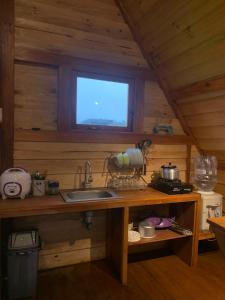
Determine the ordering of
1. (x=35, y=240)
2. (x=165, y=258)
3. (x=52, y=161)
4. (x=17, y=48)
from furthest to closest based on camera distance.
Result: 1. (x=165, y=258)
2. (x=52, y=161)
3. (x=17, y=48)
4. (x=35, y=240)

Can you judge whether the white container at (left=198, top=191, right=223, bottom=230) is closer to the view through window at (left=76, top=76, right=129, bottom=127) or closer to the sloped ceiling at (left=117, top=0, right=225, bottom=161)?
the sloped ceiling at (left=117, top=0, right=225, bottom=161)

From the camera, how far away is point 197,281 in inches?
82.1

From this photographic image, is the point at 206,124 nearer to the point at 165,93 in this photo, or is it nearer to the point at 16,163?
the point at 165,93

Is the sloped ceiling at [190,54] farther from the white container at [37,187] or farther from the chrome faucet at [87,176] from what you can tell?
the white container at [37,187]

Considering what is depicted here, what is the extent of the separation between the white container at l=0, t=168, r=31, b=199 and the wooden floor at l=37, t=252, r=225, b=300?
2.65 feet

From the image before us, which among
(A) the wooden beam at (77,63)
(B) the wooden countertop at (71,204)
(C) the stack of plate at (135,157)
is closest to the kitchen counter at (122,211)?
(B) the wooden countertop at (71,204)

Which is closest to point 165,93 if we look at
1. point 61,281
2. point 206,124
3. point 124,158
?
point 206,124

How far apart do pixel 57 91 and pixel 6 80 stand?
434mm

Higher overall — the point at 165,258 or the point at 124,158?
the point at 124,158

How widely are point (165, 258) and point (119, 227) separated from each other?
78 centimetres

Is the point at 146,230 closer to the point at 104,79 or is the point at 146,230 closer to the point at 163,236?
the point at 163,236

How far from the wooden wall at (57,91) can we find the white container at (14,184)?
9.1 inches

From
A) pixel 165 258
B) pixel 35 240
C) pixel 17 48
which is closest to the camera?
pixel 35 240

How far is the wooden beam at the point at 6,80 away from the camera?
6.46 ft
